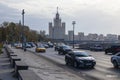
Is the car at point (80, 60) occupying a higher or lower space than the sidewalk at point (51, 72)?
higher

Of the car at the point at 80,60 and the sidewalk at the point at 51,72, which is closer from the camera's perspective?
the sidewalk at the point at 51,72

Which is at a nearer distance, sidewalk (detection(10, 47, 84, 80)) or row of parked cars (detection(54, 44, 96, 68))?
sidewalk (detection(10, 47, 84, 80))

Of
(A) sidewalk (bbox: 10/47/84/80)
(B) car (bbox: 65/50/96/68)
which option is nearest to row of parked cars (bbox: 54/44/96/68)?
(B) car (bbox: 65/50/96/68)

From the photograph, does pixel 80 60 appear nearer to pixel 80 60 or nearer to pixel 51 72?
pixel 80 60

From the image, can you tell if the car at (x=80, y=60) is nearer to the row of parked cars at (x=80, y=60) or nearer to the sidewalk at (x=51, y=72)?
the row of parked cars at (x=80, y=60)

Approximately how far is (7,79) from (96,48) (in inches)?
2189

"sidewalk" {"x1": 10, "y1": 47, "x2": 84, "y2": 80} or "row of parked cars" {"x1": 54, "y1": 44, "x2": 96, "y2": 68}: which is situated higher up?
"row of parked cars" {"x1": 54, "y1": 44, "x2": 96, "y2": 68}

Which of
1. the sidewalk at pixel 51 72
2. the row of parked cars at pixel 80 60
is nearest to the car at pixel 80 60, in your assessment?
the row of parked cars at pixel 80 60

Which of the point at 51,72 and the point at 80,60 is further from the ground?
the point at 80,60

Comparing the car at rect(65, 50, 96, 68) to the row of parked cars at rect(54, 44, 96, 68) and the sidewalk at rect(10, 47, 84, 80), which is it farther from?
the sidewalk at rect(10, 47, 84, 80)

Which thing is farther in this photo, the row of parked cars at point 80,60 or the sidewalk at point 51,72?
the row of parked cars at point 80,60

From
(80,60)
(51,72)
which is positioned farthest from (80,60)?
(51,72)

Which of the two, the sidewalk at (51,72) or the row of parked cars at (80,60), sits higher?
the row of parked cars at (80,60)

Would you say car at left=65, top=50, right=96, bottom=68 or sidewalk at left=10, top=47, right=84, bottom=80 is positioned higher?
car at left=65, top=50, right=96, bottom=68
